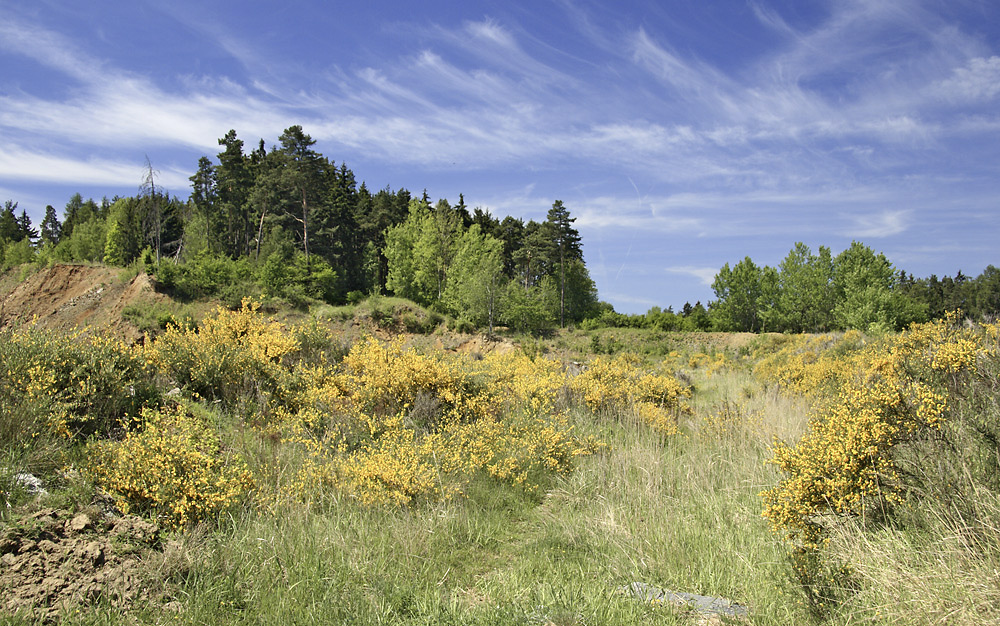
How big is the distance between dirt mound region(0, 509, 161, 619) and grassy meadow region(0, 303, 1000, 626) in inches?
3.2

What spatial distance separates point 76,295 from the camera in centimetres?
2981

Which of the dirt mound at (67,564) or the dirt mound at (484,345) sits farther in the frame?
the dirt mound at (484,345)

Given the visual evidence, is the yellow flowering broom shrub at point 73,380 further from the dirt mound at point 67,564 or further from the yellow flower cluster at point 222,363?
the dirt mound at point 67,564

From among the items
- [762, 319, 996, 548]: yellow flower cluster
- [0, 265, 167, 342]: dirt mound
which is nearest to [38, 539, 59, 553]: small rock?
[762, 319, 996, 548]: yellow flower cluster

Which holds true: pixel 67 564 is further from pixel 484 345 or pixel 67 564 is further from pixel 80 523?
pixel 484 345

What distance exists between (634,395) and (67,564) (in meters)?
7.59

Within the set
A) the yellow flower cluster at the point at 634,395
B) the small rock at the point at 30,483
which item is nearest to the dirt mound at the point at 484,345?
the yellow flower cluster at the point at 634,395

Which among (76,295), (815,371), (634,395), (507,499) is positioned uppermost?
(815,371)

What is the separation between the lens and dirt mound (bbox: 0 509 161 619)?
A: 8.97 ft

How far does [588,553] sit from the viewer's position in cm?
389

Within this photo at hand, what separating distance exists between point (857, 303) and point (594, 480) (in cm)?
3988

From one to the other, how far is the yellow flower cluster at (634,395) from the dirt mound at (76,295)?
93.0 ft

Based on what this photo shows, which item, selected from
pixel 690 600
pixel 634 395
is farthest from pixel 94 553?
pixel 634 395

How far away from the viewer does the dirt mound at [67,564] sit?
2.73 m
